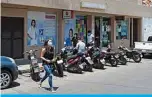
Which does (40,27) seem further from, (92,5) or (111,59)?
(111,59)

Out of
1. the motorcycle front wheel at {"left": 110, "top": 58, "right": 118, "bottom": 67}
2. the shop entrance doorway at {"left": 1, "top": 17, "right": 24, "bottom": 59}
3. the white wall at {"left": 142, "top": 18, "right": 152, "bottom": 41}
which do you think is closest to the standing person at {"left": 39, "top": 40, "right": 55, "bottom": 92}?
the shop entrance doorway at {"left": 1, "top": 17, "right": 24, "bottom": 59}

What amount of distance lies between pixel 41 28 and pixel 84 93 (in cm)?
1063

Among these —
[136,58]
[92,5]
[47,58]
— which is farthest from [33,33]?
[47,58]

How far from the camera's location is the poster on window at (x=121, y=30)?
29.8m

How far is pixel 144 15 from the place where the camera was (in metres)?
32.4

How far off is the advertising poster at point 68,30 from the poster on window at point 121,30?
7353 mm

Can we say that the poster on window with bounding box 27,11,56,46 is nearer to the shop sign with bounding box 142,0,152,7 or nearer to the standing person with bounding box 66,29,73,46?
the standing person with bounding box 66,29,73,46

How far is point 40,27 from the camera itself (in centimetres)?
2067

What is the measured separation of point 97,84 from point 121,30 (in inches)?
719

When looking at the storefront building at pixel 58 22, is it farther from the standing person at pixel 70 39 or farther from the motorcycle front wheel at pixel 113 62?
the motorcycle front wheel at pixel 113 62

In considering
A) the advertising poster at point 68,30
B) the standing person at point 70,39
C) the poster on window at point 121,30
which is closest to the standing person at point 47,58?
the advertising poster at point 68,30

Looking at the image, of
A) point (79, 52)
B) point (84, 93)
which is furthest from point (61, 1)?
point (84, 93)

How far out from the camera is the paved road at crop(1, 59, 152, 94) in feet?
36.6

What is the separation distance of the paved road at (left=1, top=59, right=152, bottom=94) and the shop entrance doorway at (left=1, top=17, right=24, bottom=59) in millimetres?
4246
